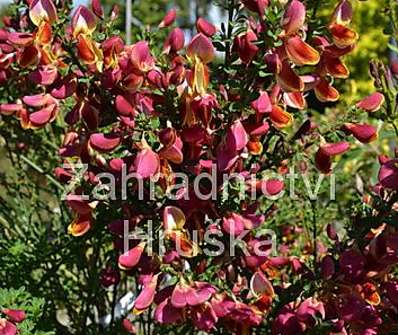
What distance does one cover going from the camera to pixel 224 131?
1077 mm

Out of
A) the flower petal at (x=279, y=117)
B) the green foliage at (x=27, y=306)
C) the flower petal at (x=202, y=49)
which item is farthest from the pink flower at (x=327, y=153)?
the green foliage at (x=27, y=306)

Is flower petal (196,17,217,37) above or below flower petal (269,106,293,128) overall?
above

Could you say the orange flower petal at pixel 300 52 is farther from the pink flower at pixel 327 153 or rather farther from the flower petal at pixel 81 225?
the flower petal at pixel 81 225

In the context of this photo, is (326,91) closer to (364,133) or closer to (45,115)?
(364,133)

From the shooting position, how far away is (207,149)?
1098mm

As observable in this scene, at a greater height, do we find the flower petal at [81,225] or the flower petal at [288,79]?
the flower petal at [288,79]

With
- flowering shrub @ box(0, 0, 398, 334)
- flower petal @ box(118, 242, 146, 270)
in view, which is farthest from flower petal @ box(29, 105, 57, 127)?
flower petal @ box(118, 242, 146, 270)

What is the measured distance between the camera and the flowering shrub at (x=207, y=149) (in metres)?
1.05

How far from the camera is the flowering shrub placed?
3.44ft

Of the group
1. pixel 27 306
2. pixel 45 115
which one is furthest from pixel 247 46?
pixel 27 306

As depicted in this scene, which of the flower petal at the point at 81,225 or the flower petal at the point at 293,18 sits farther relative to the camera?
the flower petal at the point at 81,225

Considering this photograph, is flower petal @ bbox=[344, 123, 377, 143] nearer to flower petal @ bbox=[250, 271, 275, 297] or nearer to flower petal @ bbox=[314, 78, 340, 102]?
flower petal @ bbox=[314, 78, 340, 102]

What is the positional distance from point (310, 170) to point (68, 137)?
74cm

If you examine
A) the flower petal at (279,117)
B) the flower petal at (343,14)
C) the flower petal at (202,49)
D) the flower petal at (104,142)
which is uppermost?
the flower petal at (343,14)
